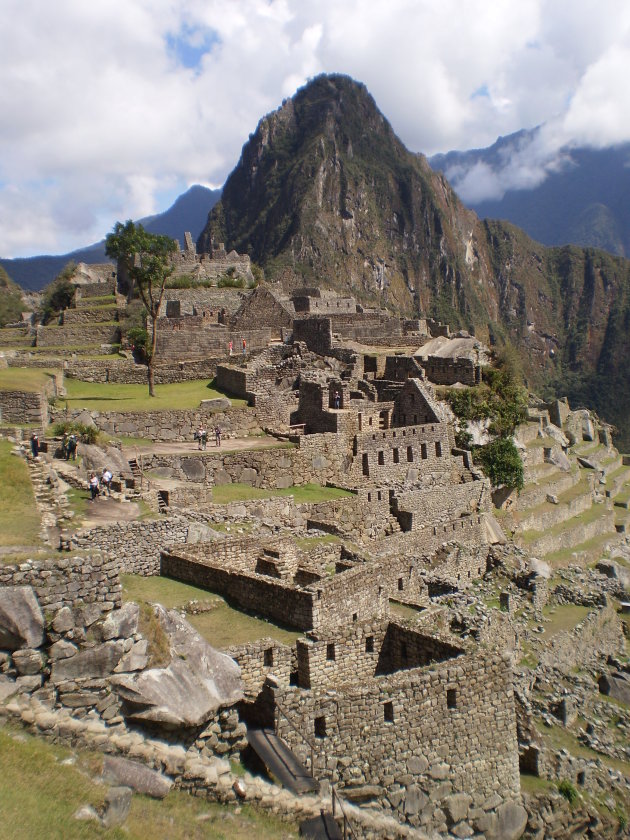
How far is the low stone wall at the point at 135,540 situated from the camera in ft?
41.1

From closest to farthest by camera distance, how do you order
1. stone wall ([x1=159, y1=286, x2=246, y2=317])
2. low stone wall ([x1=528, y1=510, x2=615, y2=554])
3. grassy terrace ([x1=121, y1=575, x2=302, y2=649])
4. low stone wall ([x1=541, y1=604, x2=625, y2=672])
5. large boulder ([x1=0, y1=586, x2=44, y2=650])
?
large boulder ([x1=0, y1=586, x2=44, y2=650]) → grassy terrace ([x1=121, y1=575, x2=302, y2=649]) → low stone wall ([x1=541, y1=604, x2=625, y2=672]) → low stone wall ([x1=528, y1=510, x2=615, y2=554]) → stone wall ([x1=159, y1=286, x2=246, y2=317])

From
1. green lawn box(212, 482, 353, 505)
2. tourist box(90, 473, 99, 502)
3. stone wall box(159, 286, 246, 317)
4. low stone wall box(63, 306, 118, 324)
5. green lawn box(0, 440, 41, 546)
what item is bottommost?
green lawn box(212, 482, 353, 505)

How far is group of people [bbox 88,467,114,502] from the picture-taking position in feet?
48.6

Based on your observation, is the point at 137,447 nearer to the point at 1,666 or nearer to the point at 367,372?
the point at 367,372

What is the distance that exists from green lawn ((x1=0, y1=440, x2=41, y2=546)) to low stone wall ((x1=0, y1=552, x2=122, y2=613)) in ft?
6.09

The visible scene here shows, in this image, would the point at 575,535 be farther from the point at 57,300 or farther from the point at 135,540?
the point at 57,300

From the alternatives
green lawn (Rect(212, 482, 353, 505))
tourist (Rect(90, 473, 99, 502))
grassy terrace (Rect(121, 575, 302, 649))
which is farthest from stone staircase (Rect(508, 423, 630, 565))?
grassy terrace (Rect(121, 575, 302, 649))

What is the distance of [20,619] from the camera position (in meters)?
7.45

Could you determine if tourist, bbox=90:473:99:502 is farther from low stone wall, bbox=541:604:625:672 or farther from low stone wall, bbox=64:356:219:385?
low stone wall, bbox=64:356:219:385

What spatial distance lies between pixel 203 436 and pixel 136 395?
18.5 ft

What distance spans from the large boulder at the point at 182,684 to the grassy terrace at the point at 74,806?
69 cm

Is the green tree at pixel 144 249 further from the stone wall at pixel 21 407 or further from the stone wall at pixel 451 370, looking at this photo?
the stone wall at pixel 451 370

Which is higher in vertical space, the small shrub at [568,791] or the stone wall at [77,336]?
the stone wall at [77,336]

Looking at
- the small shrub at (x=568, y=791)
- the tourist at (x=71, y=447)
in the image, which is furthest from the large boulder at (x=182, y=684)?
the tourist at (x=71, y=447)
